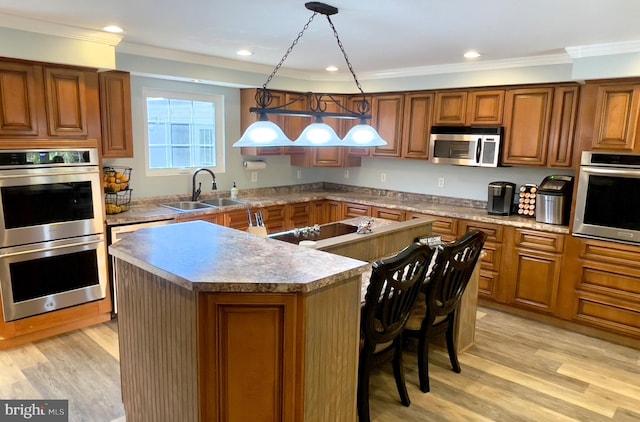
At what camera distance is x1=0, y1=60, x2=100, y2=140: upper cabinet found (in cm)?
321

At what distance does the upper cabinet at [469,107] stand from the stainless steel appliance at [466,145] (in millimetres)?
90

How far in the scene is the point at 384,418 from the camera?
264 cm

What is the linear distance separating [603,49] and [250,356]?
3672 millimetres

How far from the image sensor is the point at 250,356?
5.91ft

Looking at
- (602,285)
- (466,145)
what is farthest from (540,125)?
(602,285)

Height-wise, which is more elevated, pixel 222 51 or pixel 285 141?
pixel 222 51

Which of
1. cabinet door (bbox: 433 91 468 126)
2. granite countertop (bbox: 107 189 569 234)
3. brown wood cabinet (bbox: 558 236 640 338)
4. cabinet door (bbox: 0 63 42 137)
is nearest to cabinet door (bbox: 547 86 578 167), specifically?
granite countertop (bbox: 107 189 569 234)

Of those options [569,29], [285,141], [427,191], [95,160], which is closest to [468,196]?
[427,191]

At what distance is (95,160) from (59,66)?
0.78 meters

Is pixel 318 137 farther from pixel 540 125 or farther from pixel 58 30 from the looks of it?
pixel 540 125

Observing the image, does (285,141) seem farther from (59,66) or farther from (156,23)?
(59,66)

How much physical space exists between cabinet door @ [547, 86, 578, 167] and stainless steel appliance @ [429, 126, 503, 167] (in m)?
0.49

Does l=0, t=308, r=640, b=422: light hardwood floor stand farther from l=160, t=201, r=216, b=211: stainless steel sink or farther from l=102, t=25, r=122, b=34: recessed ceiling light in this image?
l=102, t=25, r=122, b=34: recessed ceiling light

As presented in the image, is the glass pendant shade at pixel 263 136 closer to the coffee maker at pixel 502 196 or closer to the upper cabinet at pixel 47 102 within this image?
the upper cabinet at pixel 47 102
